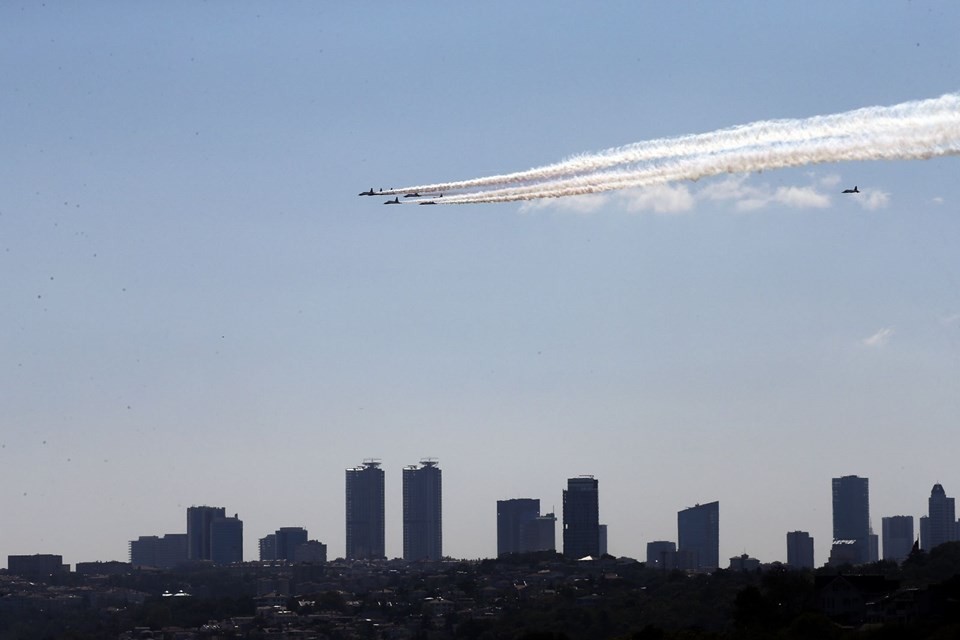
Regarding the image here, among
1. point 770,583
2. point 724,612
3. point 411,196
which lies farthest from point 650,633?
point 724,612

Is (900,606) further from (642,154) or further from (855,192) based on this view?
(642,154)

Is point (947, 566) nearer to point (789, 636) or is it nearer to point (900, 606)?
point (900, 606)

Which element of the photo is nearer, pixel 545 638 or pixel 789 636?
pixel 789 636

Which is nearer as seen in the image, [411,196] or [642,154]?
[642,154]

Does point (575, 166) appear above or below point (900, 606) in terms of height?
above

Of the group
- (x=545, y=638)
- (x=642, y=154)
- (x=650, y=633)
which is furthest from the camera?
(x=545, y=638)

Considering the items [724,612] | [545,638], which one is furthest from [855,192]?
[724,612]

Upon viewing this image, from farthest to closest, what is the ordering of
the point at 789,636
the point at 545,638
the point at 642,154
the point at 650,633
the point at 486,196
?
the point at 545,638 → the point at 650,633 → the point at 789,636 → the point at 486,196 → the point at 642,154

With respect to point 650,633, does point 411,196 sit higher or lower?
higher

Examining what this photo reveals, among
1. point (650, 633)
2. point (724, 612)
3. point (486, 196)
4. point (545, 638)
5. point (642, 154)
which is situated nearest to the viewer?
point (642, 154)
